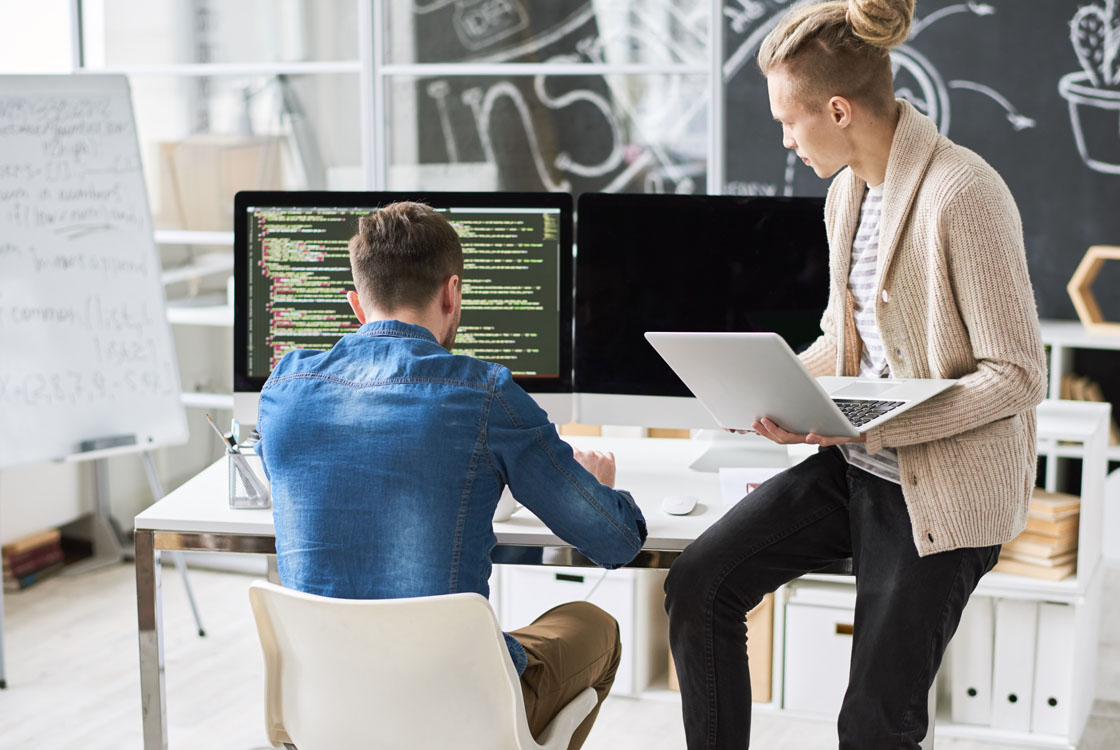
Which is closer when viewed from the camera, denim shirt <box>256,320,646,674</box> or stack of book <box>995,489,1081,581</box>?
denim shirt <box>256,320,646,674</box>

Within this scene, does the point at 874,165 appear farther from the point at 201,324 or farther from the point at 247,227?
the point at 201,324

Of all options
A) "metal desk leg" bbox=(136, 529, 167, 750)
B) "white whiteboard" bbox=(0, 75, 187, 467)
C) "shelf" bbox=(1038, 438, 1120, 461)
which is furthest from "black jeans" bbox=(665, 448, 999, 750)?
"white whiteboard" bbox=(0, 75, 187, 467)

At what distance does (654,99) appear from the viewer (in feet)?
13.6

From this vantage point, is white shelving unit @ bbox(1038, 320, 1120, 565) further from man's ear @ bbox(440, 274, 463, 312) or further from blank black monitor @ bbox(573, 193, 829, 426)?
man's ear @ bbox(440, 274, 463, 312)

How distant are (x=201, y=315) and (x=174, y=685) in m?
1.24

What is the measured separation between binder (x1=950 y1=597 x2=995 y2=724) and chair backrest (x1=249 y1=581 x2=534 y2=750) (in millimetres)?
1439

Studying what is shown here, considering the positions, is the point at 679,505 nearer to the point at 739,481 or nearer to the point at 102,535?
the point at 739,481

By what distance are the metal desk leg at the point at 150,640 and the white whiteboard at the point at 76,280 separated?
1.09m

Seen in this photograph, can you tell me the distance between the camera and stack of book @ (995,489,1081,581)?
2.56 meters

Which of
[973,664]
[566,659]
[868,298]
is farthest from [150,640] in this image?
[973,664]

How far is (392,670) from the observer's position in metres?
1.46

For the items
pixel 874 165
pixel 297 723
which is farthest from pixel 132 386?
pixel 874 165

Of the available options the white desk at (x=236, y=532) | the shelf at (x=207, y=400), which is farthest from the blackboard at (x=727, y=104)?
the white desk at (x=236, y=532)

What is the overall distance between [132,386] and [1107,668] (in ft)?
8.14
